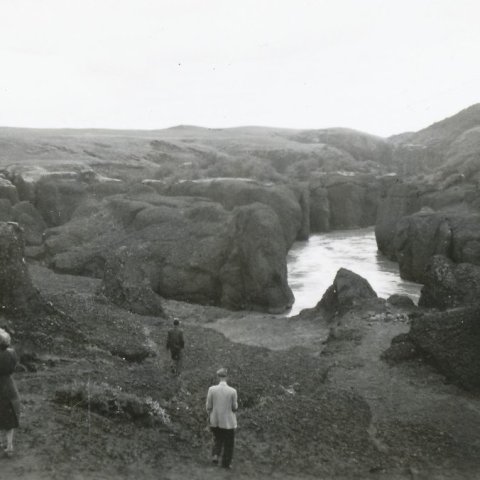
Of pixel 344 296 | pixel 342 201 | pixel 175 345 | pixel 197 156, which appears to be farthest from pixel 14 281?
pixel 197 156

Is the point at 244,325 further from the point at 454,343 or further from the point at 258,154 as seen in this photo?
the point at 258,154

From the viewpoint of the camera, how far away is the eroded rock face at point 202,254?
3784 centimetres

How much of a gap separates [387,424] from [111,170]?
7284 centimetres

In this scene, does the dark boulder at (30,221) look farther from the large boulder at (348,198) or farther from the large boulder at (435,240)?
the large boulder at (348,198)

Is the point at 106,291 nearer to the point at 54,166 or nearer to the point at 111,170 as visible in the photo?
the point at 54,166

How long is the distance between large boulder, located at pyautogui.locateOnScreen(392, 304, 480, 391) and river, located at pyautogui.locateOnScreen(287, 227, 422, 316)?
1732cm

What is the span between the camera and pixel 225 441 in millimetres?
11594

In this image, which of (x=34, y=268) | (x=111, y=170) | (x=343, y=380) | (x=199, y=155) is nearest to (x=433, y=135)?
(x=199, y=155)

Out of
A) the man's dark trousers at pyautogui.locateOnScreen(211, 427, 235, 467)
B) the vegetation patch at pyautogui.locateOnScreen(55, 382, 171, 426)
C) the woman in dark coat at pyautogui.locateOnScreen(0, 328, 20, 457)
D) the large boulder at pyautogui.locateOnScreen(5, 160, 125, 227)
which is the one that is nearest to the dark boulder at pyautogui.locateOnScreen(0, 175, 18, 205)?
the large boulder at pyautogui.locateOnScreen(5, 160, 125, 227)

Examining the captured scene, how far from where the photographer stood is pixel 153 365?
61.9ft

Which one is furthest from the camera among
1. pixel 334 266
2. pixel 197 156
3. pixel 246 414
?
pixel 197 156

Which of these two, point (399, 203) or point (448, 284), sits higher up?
point (399, 203)

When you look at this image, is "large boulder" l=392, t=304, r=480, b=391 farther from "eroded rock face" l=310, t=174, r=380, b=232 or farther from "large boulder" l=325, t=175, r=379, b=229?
"large boulder" l=325, t=175, r=379, b=229

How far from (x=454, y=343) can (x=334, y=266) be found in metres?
34.7
